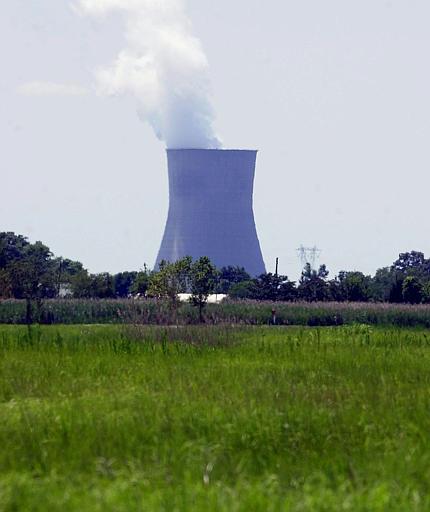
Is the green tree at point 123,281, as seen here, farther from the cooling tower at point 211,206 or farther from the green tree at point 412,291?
the green tree at point 412,291

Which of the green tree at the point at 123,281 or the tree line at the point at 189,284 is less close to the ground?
the green tree at the point at 123,281

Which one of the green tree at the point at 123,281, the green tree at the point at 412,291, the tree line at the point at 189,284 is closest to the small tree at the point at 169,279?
the tree line at the point at 189,284

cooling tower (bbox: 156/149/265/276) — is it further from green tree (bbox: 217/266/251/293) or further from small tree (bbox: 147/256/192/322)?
small tree (bbox: 147/256/192/322)

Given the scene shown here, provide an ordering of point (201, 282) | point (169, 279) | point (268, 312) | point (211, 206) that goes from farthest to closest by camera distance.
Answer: point (211, 206) → point (169, 279) → point (268, 312) → point (201, 282)

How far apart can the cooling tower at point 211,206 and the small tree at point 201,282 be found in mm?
26211

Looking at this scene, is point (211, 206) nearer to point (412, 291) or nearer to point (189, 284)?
point (412, 291)

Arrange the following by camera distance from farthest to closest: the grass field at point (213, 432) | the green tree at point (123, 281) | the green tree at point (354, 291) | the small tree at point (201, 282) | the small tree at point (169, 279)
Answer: the green tree at point (123, 281) < the green tree at point (354, 291) < the small tree at point (169, 279) < the small tree at point (201, 282) < the grass field at point (213, 432)

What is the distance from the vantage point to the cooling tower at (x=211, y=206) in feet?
226

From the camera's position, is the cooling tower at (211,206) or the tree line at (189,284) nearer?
the tree line at (189,284)

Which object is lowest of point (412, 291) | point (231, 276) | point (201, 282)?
point (201, 282)

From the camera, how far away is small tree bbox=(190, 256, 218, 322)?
128ft

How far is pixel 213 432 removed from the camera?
31.8 ft

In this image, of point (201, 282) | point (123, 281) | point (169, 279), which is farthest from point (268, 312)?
point (123, 281)

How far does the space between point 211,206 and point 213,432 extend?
6028cm
